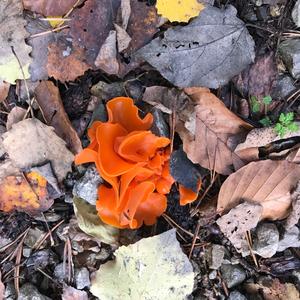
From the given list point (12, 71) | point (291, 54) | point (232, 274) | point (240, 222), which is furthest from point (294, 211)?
point (12, 71)

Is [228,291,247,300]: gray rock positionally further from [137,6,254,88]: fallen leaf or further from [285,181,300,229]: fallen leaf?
[137,6,254,88]: fallen leaf

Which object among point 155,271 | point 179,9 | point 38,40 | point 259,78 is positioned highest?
point 179,9

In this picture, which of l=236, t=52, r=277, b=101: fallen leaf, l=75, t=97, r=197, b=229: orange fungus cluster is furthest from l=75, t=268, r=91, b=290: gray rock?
l=236, t=52, r=277, b=101: fallen leaf

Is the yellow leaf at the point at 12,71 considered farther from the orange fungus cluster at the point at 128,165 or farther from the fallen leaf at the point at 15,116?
the orange fungus cluster at the point at 128,165

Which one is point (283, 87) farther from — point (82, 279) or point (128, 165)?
point (82, 279)

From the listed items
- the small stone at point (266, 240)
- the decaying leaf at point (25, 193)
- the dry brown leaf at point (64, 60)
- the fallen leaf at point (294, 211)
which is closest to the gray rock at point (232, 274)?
the small stone at point (266, 240)

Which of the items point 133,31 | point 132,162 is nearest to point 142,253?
point 132,162
